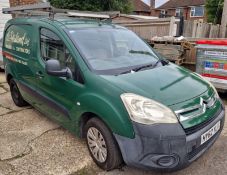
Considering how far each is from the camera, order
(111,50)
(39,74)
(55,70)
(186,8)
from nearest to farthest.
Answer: (55,70)
(111,50)
(39,74)
(186,8)

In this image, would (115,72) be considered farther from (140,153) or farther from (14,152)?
(14,152)

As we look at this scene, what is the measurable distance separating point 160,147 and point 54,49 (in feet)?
6.70

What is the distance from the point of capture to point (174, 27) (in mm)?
8367

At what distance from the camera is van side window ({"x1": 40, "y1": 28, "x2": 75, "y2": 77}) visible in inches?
128

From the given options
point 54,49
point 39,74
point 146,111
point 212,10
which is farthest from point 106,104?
point 212,10

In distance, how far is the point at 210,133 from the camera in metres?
2.73

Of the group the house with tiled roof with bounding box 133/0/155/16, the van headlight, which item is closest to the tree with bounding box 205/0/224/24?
the van headlight

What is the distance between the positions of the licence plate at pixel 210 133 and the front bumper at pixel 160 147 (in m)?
0.13

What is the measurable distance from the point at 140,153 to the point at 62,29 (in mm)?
1934

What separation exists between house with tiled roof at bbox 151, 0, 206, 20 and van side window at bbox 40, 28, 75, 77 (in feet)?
102

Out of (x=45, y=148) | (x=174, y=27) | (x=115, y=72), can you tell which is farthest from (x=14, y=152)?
(x=174, y=27)

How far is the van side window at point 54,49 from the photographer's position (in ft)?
10.6

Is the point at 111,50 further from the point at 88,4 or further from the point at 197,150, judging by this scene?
the point at 88,4

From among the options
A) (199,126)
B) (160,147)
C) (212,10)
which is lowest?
(160,147)
